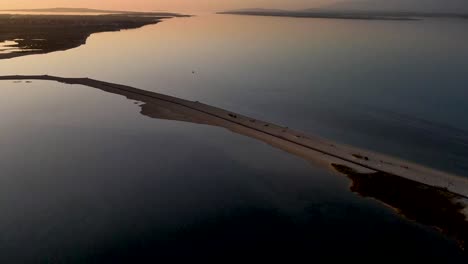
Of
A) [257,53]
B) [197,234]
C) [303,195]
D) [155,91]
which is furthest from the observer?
[257,53]

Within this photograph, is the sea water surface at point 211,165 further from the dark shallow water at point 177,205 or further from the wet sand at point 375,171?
the wet sand at point 375,171

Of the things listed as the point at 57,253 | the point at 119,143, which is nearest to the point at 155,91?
the point at 119,143

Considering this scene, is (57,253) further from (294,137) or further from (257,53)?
(257,53)

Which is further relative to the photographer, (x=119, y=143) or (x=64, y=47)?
(x=64, y=47)

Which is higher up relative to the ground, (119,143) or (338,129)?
(338,129)

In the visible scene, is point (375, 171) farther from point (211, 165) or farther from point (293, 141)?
point (211, 165)

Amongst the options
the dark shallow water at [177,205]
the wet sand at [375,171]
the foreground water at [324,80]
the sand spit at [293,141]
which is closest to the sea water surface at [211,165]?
the dark shallow water at [177,205]
